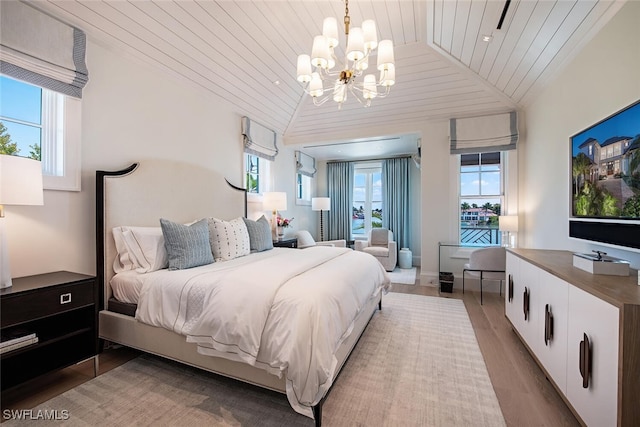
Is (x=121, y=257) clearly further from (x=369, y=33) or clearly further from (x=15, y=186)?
(x=369, y=33)

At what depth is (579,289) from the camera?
4.80ft

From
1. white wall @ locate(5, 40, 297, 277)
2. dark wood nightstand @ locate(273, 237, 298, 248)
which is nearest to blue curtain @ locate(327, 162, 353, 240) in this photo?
dark wood nightstand @ locate(273, 237, 298, 248)

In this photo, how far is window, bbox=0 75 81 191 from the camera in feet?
6.40

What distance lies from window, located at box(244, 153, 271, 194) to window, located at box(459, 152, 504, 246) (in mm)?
3247

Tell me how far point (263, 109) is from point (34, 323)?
3.51m

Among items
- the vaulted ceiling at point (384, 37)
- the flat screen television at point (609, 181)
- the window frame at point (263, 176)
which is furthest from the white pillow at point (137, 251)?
the flat screen television at point (609, 181)

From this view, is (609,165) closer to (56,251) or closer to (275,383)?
(275,383)

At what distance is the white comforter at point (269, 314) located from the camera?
1.43m

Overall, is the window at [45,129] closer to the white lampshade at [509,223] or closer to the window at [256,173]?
the window at [256,173]

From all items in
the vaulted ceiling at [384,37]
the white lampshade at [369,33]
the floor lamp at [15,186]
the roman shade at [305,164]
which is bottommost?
the floor lamp at [15,186]

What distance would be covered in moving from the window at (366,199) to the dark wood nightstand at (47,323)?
5.59 meters

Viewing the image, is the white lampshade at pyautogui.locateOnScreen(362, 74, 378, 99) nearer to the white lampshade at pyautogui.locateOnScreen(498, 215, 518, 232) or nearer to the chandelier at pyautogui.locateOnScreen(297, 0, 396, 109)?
the chandelier at pyautogui.locateOnScreen(297, 0, 396, 109)

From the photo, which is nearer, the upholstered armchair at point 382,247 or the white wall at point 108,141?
the white wall at point 108,141

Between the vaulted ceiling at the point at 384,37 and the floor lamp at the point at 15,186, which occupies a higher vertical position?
the vaulted ceiling at the point at 384,37
